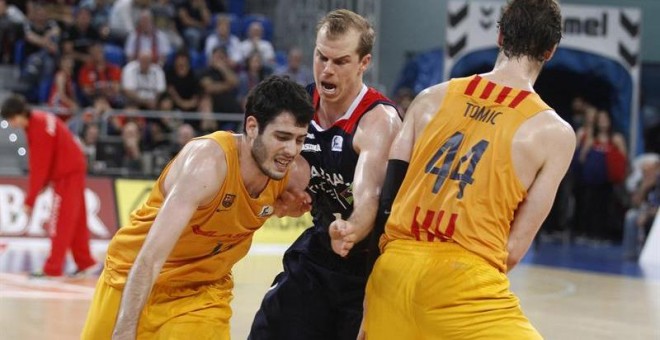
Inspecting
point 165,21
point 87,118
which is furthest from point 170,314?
point 165,21

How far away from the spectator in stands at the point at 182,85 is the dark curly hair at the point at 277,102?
1244 centimetres

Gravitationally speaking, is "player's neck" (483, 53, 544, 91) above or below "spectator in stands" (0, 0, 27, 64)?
above

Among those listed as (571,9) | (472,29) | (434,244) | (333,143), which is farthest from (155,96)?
(434,244)

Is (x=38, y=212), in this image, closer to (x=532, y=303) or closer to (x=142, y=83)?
(x=142, y=83)

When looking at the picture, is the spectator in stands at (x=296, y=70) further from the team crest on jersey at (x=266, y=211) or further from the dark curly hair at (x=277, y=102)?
the dark curly hair at (x=277, y=102)

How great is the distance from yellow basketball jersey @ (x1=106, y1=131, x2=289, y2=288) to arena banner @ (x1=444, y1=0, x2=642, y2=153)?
12241mm

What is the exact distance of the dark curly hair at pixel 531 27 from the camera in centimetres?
414

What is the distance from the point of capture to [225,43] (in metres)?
18.2

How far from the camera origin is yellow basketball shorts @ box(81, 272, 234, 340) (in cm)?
463

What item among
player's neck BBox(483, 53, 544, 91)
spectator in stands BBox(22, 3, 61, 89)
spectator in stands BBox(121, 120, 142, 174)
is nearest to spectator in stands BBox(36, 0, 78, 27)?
spectator in stands BBox(22, 3, 61, 89)

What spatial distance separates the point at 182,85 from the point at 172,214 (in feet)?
42.9

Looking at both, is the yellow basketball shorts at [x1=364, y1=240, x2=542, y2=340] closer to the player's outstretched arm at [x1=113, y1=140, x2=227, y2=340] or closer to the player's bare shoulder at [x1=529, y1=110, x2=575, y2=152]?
the player's bare shoulder at [x1=529, y1=110, x2=575, y2=152]

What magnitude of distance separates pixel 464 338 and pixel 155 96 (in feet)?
43.0

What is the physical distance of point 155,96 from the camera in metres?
16.6
